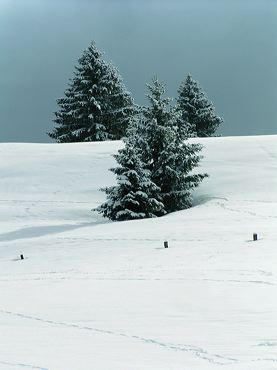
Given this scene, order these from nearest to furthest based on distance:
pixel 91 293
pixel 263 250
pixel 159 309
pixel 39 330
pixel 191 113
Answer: pixel 39 330, pixel 159 309, pixel 91 293, pixel 263 250, pixel 191 113

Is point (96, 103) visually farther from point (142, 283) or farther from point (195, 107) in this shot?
point (142, 283)

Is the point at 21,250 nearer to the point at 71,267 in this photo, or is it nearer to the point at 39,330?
the point at 71,267

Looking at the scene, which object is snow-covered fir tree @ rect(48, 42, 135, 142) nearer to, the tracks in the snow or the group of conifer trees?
the group of conifer trees

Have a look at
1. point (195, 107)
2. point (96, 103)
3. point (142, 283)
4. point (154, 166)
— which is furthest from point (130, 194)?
point (195, 107)

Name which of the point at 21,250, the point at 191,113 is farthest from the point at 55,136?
the point at 21,250

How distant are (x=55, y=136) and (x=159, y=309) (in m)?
35.5

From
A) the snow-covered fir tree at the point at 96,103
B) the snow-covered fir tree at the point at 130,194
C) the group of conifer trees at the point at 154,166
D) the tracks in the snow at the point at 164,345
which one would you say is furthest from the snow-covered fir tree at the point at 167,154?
the snow-covered fir tree at the point at 96,103

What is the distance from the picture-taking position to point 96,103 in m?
35.1

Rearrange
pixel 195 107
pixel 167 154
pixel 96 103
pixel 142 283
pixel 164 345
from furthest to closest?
pixel 195 107 < pixel 96 103 < pixel 167 154 < pixel 142 283 < pixel 164 345

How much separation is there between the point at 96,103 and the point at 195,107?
8.95 m

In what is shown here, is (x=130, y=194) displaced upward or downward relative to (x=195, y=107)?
downward

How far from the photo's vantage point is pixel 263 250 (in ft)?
27.3

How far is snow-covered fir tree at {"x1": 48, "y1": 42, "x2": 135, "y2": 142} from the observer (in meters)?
35.5

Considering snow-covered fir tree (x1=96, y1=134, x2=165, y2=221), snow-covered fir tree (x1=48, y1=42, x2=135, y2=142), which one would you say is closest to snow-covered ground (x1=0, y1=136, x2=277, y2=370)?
snow-covered fir tree (x1=96, y1=134, x2=165, y2=221)
